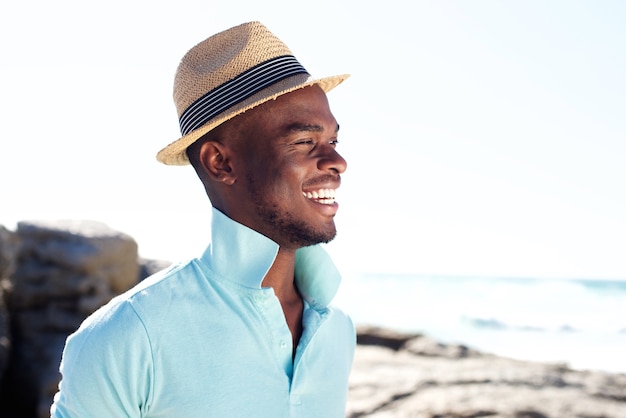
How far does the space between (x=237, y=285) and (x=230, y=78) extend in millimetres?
565

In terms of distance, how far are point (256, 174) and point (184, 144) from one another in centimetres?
25

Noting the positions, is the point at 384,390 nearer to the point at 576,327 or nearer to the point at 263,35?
the point at 263,35

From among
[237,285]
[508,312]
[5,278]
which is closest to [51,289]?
[5,278]

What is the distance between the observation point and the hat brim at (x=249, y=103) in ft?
5.77

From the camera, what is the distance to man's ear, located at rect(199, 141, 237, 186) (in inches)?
73.5

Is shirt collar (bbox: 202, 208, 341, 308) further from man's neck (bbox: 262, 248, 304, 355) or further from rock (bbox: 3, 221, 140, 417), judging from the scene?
rock (bbox: 3, 221, 140, 417)

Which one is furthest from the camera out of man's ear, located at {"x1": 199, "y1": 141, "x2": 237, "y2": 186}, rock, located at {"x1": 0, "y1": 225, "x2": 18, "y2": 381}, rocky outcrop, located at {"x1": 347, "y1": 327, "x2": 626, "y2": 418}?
rock, located at {"x1": 0, "y1": 225, "x2": 18, "y2": 381}

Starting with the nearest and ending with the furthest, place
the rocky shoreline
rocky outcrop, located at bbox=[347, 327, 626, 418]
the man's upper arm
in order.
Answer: the man's upper arm
rocky outcrop, located at bbox=[347, 327, 626, 418]
the rocky shoreline

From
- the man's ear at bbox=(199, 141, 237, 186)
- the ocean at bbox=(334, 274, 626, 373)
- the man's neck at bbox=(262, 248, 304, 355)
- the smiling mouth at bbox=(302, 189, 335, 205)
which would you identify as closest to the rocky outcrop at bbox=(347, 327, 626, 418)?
the man's neck at bbox=(262, 248, 304, 355)

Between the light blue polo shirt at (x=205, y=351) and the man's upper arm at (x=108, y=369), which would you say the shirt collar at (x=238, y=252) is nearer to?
the light blue polo shirt at (x=205, y=351)

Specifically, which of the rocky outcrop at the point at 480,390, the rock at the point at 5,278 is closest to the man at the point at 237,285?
the rocky outcrop at the point at 480,390

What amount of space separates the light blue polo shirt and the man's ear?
4.3 inches

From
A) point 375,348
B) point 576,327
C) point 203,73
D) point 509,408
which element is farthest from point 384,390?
point 576,327

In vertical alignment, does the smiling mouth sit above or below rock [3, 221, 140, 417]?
above
